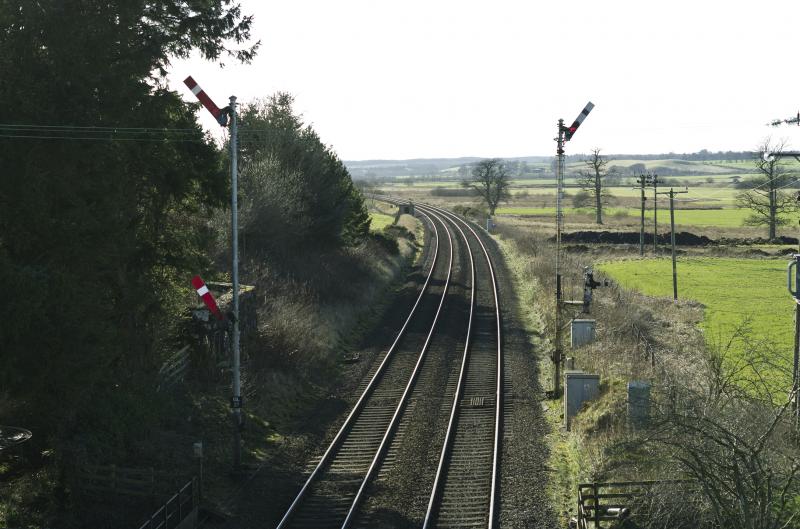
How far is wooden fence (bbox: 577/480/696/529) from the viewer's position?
12469mm

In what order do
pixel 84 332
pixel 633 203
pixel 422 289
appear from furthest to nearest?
pixel 633 203
pixel 422 289
pixel 84 332

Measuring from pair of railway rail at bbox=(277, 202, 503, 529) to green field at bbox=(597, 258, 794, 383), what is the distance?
10493 millimetres

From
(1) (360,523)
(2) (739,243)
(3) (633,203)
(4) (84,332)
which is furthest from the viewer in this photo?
(3) (633,203)

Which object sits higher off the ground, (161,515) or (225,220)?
(225,220)

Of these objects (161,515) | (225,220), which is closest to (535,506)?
(161,515)

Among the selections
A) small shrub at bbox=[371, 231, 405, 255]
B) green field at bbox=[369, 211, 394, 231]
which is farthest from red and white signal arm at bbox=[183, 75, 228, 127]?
green field at bbox=[369, 211, 394, 231]

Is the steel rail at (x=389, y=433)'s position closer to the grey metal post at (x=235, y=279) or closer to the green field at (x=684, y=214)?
the grey metal post at (x=235, y=279)

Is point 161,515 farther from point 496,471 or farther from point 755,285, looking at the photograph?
point 755,285

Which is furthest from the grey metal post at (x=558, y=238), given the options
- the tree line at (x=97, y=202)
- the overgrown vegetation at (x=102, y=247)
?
the tree line at (x=97, y=202)

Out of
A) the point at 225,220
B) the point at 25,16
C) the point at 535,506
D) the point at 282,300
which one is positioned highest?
the point at 25,16

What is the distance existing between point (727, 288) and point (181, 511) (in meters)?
38.6

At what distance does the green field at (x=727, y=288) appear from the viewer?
107 feet

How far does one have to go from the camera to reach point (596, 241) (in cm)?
6944

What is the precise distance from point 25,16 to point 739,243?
64.3 metres
